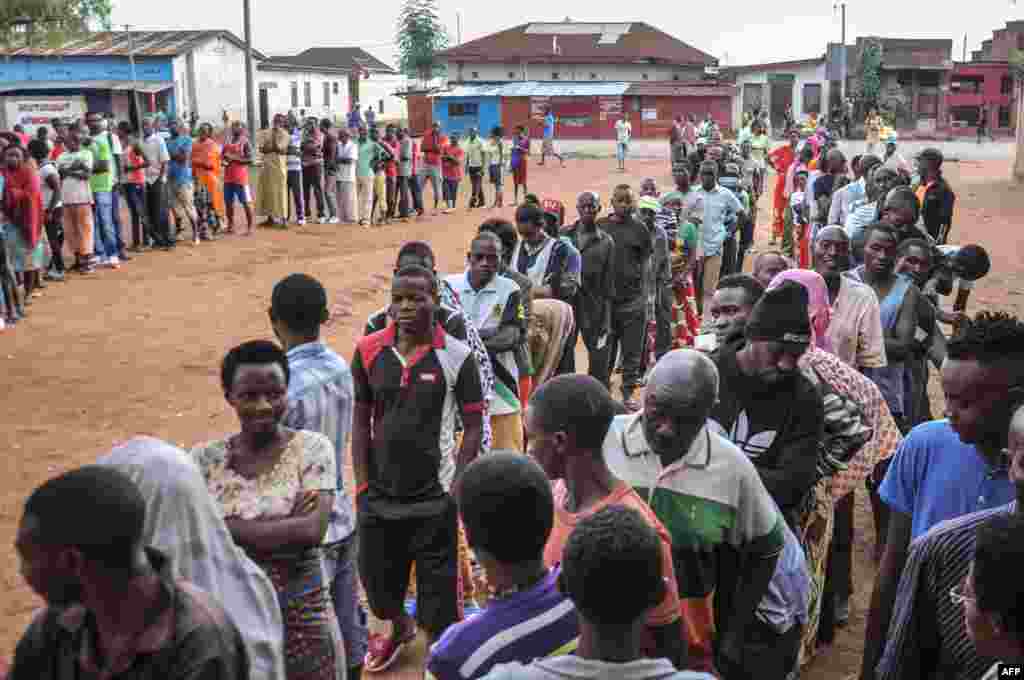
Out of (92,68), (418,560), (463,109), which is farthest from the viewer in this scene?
(463,109)

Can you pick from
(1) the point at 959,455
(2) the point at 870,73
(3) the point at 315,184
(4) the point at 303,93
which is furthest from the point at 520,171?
(2) the point at 870,73

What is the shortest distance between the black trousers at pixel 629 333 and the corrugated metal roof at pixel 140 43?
36.2m

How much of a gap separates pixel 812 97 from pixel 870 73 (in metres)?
5.02

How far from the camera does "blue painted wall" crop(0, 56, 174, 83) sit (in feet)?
141

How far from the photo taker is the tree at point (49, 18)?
1906 cm

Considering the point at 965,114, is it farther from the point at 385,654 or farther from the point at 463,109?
the point at 385,654

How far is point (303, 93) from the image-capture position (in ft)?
198

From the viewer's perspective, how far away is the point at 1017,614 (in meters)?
2.29

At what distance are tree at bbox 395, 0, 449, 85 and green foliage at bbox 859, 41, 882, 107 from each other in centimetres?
3543

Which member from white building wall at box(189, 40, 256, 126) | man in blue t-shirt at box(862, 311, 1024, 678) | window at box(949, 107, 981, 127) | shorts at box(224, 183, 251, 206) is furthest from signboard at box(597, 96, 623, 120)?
man in blue t-shirt at box(862, 311, 1024, 678)

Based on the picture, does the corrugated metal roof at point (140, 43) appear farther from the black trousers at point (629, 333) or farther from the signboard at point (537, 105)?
the black trousers at point (629, 333)

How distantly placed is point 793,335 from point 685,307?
8.12 m

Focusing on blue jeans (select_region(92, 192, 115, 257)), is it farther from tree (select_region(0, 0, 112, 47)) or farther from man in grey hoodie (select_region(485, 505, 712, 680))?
man in grey hoodie (select_region(485, 505, 712, 680))

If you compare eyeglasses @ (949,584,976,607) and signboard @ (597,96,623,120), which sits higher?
signboard @ (597,96,623,120)
